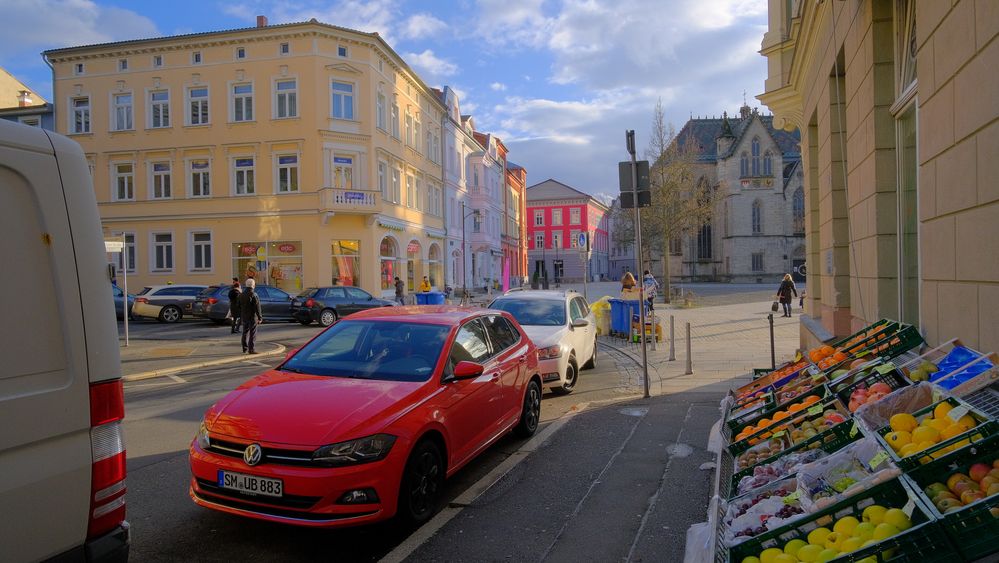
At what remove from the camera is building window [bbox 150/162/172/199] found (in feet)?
106

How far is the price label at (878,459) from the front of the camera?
292 centimetres

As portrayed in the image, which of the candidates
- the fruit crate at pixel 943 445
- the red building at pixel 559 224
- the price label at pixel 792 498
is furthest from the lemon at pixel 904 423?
the red building at pixel 559 224

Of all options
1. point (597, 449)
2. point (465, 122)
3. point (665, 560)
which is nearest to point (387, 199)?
point (465, 122)

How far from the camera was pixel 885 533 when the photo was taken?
7.98 ft

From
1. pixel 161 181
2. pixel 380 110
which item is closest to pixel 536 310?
pixel 380 110

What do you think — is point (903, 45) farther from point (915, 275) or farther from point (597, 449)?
point (597, 449)

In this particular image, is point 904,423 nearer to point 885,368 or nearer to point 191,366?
point 885,368

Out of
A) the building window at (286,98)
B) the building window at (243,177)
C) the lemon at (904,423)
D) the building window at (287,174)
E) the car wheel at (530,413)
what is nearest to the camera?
the lemon at (904,423)

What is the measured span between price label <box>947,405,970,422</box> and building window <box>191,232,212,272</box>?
109 ft

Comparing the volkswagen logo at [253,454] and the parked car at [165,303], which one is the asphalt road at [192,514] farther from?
the parked car at [165,303]

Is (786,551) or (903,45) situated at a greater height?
(903,45)

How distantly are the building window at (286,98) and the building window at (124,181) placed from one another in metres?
8.70

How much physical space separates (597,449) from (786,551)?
3.73 metres

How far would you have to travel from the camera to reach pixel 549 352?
30.7ft
